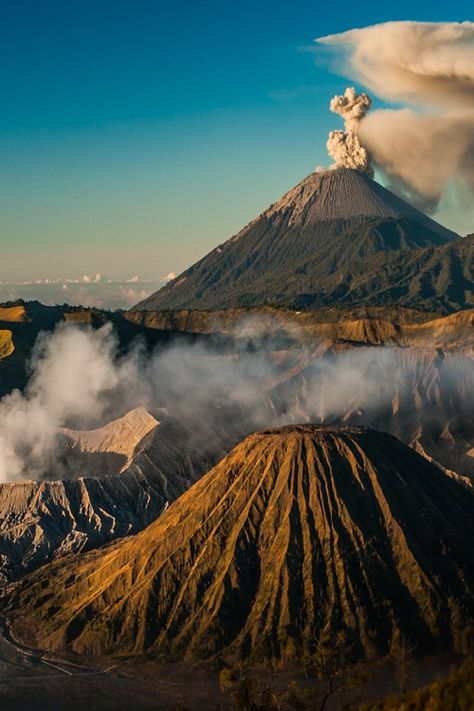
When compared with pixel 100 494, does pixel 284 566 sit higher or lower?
higher

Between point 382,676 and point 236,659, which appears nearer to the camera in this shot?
point 382,676

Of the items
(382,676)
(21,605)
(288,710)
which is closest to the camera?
(288,710)

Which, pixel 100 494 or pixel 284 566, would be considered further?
pixel 100 494

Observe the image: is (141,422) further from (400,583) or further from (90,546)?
(400,583)

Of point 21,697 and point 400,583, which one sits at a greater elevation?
point 400,583

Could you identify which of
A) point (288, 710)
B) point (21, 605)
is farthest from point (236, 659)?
point (21, 605)

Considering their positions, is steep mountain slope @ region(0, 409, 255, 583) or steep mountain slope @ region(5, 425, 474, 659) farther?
steep mountain slope @ region(0, 409, 255, 583)

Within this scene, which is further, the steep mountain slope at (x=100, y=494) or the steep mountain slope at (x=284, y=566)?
the steep mountain slope at (x=100, y=494)

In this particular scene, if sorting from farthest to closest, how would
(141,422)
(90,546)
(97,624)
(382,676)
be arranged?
(141,422), (90,546), (97,624), (382,676)
